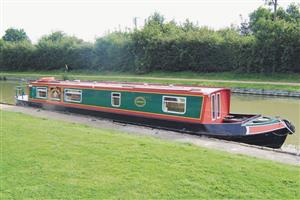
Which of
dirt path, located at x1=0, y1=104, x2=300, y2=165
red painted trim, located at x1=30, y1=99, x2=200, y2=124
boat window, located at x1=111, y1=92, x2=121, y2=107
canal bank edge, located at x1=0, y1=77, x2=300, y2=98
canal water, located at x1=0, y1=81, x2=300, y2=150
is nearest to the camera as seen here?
dirt path, located at x1=0, y1=104, x2=300, y2=165

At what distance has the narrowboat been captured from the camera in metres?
7.43

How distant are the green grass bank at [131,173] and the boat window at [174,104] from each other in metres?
2.61

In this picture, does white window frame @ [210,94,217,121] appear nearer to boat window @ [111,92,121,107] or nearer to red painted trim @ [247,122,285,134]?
red painted trim @ [247,122,285,134]

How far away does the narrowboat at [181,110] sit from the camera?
743cm

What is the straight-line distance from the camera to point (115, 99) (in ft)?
31.1

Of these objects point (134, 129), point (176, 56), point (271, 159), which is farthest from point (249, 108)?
point (176, 56)

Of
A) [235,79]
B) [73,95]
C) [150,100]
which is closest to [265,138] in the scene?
[150,100]

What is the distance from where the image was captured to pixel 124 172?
4133 mm

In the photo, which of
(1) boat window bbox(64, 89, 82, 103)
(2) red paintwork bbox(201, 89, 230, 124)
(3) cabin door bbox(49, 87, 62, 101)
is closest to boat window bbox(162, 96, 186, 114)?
(2) red paintwork bbox(201, 89, 230, 124)

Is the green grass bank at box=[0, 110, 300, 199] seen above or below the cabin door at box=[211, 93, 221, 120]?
below

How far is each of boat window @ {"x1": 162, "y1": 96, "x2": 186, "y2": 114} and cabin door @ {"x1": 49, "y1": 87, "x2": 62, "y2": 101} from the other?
13.5 feet

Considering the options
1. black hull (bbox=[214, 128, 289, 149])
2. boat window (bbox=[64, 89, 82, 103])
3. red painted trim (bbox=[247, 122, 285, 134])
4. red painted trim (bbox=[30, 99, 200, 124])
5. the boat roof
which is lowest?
black hull (bbox=[214, 128, 289, 149])

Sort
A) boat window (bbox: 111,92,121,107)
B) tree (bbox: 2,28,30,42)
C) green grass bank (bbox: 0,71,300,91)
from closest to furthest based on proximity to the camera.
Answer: boat window (bbox: 111,92,121,107), green grass bank (bbox: 0,71,300,91), tree (bbox: 2,28,30,42)

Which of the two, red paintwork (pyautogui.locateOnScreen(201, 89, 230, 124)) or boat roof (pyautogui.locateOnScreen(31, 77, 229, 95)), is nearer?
red paintwork (pyautogui.locateOnScreen(201, 89, 230, 124))
